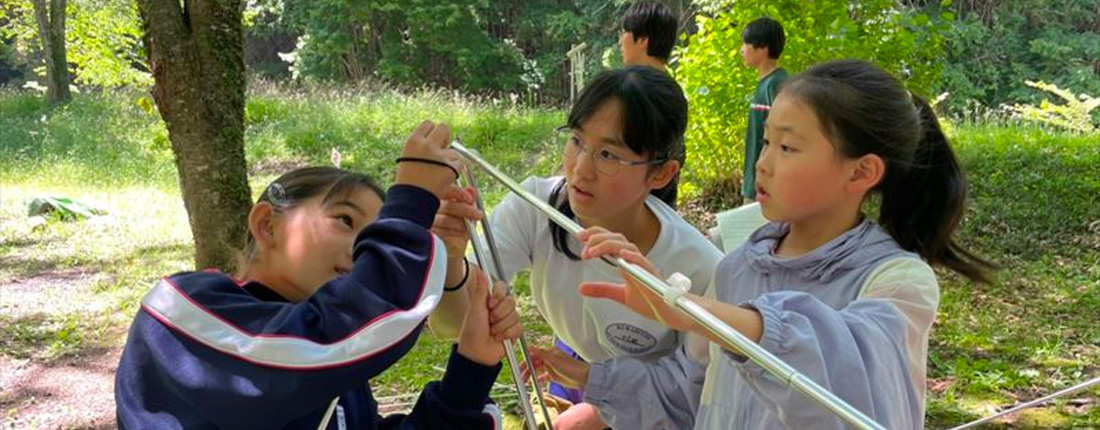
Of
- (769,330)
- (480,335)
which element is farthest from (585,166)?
(769,330)

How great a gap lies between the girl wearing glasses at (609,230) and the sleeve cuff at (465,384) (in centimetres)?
17

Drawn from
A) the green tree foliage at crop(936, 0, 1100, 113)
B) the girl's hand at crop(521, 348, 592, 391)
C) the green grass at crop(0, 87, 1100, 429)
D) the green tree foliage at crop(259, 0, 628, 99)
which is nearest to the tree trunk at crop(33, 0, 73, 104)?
the green grass at crop(0, 87, 1100, 429)

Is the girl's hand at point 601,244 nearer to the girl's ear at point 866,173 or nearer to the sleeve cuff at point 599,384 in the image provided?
the girl's ear at point 866,173

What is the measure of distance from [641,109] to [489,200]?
21.2ft

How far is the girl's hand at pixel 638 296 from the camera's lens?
3.43 feet

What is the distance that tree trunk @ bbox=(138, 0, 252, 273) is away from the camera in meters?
2.81

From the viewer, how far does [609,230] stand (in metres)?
1.71

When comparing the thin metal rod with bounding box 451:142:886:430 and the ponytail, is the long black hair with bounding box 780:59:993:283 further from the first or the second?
the thin metal rod with bounding box 451:142:886:430

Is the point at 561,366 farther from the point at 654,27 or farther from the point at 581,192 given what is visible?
the point at 654,27

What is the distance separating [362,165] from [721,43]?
5185mm

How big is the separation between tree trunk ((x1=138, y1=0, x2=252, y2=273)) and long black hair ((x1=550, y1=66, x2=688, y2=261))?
158 cm

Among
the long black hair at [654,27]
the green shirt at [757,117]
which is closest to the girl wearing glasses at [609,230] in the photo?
the long black hair at [654,27]

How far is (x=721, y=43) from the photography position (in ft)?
20.7

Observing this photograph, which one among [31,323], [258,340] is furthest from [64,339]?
[258,340]
